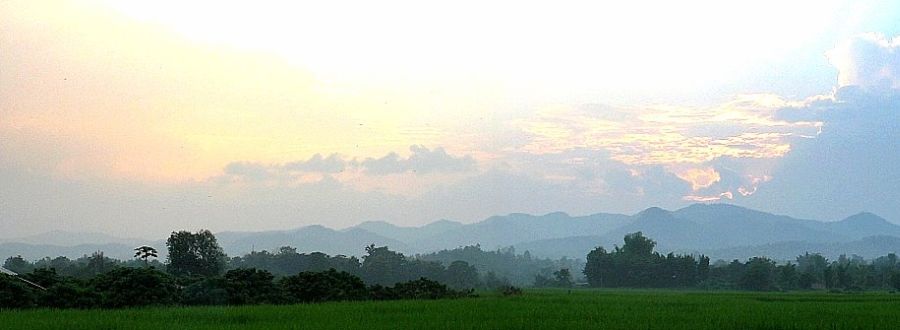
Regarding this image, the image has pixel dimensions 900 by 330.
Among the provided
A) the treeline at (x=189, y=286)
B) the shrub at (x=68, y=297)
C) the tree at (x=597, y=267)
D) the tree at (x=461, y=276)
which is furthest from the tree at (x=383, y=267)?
the shrub at (x=68, y=297)

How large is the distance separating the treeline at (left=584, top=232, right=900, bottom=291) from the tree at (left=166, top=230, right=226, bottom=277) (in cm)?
4375

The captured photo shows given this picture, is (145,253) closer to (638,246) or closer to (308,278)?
(308,278)

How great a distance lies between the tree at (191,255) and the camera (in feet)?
121

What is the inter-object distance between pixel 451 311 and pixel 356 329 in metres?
5.00

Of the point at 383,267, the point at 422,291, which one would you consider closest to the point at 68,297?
the point at 422,291

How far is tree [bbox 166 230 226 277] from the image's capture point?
121 ft

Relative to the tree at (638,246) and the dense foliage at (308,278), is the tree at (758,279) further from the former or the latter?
the tree at (638,246)

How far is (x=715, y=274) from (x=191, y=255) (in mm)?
48177

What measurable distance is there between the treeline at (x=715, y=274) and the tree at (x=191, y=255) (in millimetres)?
43754

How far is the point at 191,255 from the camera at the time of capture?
37188 mm

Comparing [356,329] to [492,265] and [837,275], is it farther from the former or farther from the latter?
[492,265]

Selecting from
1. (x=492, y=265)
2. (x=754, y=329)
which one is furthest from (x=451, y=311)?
(x=492, y=265)

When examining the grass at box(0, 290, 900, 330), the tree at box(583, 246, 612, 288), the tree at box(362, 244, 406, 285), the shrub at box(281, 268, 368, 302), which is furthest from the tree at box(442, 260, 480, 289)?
the grass at box(0, 290, 900, 330)

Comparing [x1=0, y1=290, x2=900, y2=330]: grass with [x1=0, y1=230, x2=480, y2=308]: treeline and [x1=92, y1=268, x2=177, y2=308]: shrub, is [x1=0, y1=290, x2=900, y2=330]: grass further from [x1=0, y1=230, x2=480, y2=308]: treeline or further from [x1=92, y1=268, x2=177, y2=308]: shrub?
[x1=92, y1=268, x2=177, y2=308]: shrub
